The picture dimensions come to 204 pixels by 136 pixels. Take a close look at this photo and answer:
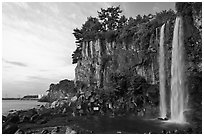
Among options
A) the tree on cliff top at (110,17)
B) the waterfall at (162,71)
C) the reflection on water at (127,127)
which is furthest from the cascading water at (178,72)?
the tree on cliff top at (110,17)

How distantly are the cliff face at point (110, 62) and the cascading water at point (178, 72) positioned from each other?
359cm

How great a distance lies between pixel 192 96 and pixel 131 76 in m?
9.35

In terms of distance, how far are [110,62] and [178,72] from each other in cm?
1323

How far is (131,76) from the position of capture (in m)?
27.8

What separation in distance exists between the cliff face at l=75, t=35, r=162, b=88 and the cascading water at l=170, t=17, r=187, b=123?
3595mm

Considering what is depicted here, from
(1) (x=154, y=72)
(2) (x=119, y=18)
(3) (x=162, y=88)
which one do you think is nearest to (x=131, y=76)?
(1) (x=154, y=72)

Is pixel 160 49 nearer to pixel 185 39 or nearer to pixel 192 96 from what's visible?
pixel 185 39

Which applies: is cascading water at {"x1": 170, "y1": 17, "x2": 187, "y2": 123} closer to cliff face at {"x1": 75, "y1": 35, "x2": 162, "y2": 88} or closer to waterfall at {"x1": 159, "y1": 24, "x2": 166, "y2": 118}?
waterfall at {"x1": 159, "y1": 24, "x2": 166, "y2": 118}

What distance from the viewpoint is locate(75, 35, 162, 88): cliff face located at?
2601cm

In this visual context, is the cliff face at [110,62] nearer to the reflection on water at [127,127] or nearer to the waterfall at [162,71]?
the waterfall at [162,71]

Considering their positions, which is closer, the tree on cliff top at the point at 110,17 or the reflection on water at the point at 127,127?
the reflection on water at the point at 127,127

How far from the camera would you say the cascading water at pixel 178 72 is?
20109 mm

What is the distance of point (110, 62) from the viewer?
107 feet

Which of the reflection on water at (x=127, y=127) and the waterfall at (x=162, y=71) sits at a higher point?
the waterfall at (x=162, y=71)
